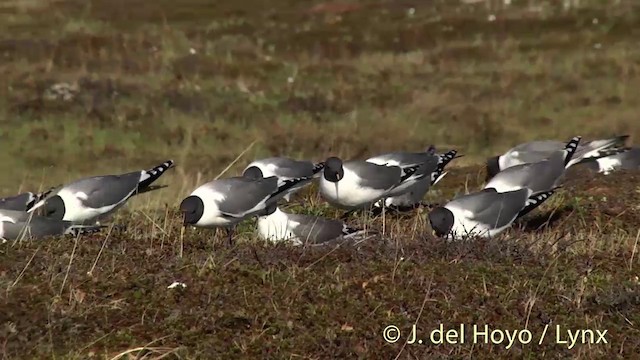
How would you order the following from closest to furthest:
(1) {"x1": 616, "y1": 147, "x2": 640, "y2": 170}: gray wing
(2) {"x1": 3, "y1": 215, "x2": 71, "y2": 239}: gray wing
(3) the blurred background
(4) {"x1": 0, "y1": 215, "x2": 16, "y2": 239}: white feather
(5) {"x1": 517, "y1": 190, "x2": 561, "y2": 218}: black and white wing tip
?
(2) {"x1": 3, "y1": 215, "x2": 71, "y2": 239}: gray wing
(4) {"x1": 0, "y1": 215, "x2": 16, "y2": 239}: white feather
(5) {"x1": 517, "y1": 190, "x2": 561, "y2": 218}: black and white wing tip
(1) {"x1": 616, "y1": 147, "x2": 640, "y2": 170}: gray wing
(3) the blurred background

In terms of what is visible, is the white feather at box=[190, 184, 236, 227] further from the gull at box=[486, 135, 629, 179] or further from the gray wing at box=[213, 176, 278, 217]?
the gull at box=[486, 135, 629, 179]

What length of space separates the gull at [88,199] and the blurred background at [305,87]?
354 cm

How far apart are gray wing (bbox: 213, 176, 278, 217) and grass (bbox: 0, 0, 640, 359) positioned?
521 millimetres

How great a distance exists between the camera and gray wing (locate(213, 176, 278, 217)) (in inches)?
452

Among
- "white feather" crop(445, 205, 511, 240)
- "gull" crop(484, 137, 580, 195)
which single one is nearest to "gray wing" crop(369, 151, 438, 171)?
"gull" crop(484, 137, 580, 195)

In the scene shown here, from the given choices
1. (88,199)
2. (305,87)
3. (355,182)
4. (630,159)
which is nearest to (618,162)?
(630,159)

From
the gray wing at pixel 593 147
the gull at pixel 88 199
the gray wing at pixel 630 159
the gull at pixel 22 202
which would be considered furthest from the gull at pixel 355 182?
the gray wing at pixel 630 159

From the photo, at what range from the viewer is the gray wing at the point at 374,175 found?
44.5 feet

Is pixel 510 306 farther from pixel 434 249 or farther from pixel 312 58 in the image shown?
pixel 312 58

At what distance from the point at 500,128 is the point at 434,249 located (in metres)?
20.3

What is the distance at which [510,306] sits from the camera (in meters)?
7.96

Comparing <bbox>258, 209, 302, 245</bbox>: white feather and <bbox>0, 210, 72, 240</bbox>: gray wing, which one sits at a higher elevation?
<bbox>0, 210, 72, 240</bbox>: gray wing

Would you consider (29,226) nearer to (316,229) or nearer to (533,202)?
(316,229)

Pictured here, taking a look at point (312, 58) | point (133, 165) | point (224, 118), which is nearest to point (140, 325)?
point (133, 165)
